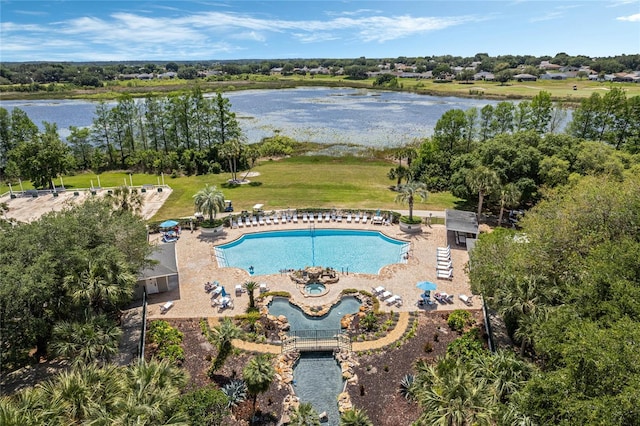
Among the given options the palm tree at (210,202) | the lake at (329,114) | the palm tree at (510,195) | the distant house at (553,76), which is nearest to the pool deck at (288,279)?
the palm tree at (210,202)

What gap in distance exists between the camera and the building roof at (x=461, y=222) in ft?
97.4

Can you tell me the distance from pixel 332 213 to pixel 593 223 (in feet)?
70.5

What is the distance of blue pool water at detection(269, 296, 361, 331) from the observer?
21.1 m

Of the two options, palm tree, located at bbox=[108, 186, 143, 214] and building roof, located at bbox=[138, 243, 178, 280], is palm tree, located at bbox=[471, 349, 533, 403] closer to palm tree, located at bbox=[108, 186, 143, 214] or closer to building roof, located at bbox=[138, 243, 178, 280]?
building roof, located at bbox=[138, 243, 178, 280]

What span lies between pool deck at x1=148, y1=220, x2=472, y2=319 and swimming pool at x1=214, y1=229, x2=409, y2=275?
1.01 m

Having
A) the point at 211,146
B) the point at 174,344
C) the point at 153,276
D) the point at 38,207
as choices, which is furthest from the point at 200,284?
the point at 211,146

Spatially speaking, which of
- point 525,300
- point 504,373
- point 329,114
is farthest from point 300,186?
point 329,114

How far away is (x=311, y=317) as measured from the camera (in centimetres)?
2173

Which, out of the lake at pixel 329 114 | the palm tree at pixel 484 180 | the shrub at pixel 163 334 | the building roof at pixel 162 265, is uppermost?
the lake at pixel 329 114

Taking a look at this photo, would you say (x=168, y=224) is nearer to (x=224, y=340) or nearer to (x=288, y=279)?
(x=288, y=279)

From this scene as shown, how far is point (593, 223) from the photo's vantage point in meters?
17.2

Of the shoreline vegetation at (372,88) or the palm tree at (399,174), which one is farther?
the shoreline vegetation at (372,88)

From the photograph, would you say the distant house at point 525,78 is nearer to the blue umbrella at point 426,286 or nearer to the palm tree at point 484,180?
the palm tree at point 484,180

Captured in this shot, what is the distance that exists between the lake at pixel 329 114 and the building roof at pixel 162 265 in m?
43.5
